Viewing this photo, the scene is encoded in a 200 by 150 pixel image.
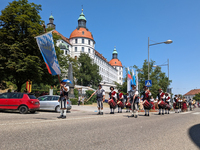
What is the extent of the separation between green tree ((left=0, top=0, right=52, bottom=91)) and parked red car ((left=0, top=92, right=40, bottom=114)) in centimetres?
628

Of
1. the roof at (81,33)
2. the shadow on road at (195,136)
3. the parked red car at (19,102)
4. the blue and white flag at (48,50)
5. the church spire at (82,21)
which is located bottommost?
the shadow on road at (195,136)

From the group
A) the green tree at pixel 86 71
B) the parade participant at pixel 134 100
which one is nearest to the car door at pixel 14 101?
the parade participant at pixel 134 100

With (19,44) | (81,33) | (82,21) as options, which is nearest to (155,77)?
(19,44)

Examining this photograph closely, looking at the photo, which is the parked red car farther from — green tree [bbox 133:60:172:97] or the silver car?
green tree [bbox 133:60:172:97]

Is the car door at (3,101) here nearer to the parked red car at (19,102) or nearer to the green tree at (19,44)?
the parked red car at (19,102)

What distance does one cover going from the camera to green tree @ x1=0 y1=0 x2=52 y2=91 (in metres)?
20.8

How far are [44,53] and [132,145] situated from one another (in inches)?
→ 265

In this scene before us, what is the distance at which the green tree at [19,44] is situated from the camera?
68.2 ft

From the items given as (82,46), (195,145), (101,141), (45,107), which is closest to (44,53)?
(101,141)

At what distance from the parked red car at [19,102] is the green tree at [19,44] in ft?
20.6

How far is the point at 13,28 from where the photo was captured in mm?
21688

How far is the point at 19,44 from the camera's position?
70.2 ft

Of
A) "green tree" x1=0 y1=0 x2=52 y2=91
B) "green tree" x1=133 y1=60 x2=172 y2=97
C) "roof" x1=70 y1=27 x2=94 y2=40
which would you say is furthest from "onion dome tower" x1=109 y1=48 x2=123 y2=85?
"green tree" x1=0 y1=0 x2=52 y2=91

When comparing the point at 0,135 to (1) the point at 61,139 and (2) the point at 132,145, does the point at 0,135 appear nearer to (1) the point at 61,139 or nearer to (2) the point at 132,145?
(1) the point at 61,139
